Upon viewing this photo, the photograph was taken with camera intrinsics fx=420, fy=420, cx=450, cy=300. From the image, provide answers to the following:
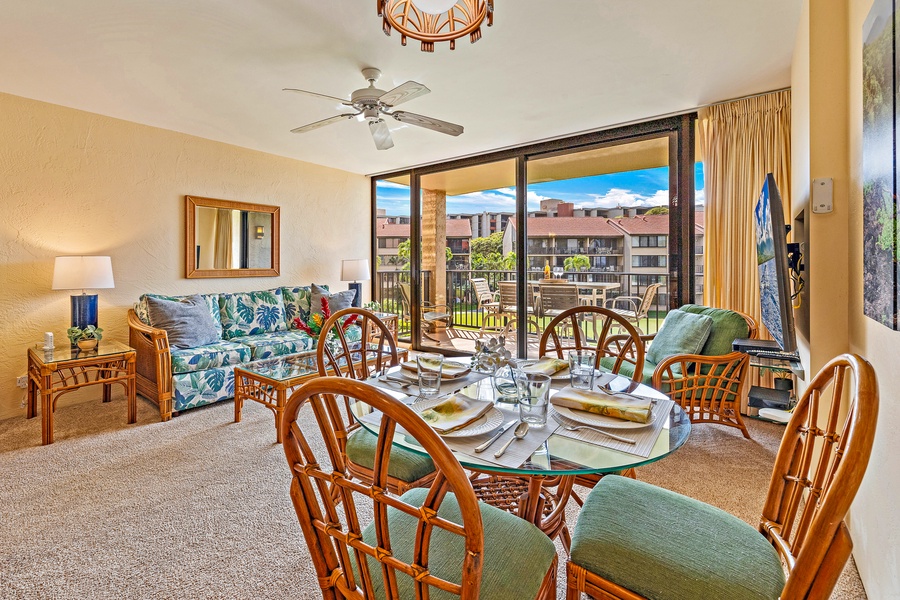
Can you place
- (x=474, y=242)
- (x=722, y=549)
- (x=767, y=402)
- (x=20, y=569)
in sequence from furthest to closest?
1. (x=474, y=242)
2. (x=767, y=402)
3. (x=20, y=569)
4. (x=722, y=549)

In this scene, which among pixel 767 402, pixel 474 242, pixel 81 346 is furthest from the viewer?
pixel 474 242

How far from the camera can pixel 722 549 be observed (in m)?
1.02

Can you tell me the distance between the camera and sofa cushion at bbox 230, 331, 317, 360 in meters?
3.75

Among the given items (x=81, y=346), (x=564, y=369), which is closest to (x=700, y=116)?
→ (x=564, y=369)

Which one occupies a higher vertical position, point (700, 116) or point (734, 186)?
point (700, 116)

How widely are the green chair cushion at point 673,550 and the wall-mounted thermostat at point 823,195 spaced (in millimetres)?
1546

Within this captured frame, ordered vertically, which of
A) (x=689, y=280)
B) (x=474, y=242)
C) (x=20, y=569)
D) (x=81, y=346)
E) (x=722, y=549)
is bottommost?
(x=20, y=569)

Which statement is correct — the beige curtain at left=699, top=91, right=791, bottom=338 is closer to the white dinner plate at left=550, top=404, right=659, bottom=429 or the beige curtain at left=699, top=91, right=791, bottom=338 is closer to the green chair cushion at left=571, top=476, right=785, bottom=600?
the white dinner plate at left=550, top=404, right=659, bottom=429

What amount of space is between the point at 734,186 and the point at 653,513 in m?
3.03

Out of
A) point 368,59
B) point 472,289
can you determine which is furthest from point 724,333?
point 472,289

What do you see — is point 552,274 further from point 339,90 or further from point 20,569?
point 20,569

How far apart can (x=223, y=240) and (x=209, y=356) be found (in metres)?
1.51

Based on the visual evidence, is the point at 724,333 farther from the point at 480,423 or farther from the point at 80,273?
the point at 80,273

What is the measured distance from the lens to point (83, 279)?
10.3 ft
